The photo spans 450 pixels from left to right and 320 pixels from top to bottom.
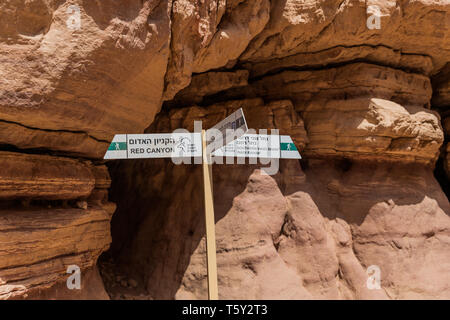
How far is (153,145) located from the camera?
2.78 meters

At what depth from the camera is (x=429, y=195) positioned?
493 cm

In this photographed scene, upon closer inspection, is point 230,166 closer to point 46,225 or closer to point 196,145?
point 196,145

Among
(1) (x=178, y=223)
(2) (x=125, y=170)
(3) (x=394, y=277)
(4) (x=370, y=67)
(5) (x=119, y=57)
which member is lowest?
(3) (x=394, y=277)

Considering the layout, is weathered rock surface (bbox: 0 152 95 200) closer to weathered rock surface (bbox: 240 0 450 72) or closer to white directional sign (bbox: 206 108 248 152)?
white directional sign (bbox: 206 108 248 152)

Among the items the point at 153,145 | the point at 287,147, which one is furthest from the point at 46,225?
the point at 287,147

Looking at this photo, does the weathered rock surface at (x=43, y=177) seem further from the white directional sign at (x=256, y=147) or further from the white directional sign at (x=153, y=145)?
the white directional sign at (x=256, y=147)

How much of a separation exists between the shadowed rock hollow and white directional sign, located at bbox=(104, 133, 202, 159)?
0.39m

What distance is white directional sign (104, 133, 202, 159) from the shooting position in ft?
9.00

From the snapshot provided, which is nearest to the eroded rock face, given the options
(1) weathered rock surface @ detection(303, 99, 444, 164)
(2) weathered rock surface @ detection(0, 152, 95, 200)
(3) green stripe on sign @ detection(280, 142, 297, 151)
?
(2) weathered rock surface @ detection(0, 152, 95, 200)

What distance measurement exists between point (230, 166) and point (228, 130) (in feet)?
6.20

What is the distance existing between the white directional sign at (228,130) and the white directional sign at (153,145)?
9cm

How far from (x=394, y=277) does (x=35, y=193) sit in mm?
4118

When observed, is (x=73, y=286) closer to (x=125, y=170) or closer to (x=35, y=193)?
(x=35, y=193)
